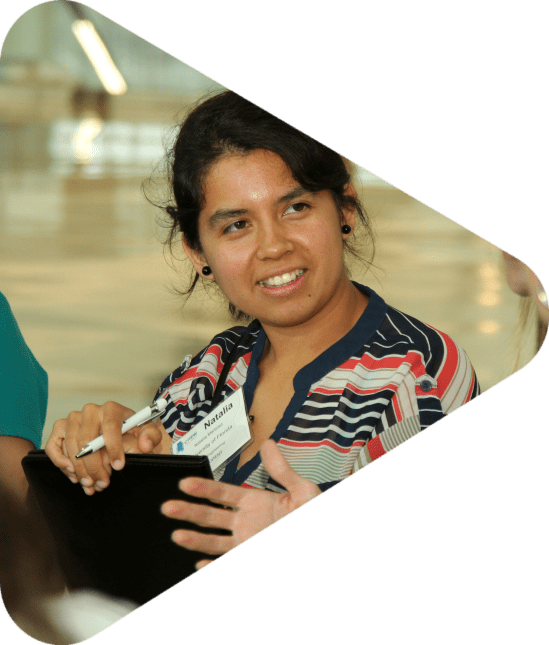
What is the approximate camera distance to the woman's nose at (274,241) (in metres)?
1.62

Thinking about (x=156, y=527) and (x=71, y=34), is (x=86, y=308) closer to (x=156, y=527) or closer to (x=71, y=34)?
(x=156, y=527)

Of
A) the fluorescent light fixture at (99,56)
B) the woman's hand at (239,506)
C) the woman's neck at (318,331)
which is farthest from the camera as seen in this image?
the fluorescent light fixture at (99,56)

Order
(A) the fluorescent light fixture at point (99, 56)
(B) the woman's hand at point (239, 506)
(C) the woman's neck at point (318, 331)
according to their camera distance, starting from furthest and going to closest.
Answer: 1. (A) the fluorescent light fixture at point (99, 56)
2. (C) the woman's neck at point (318, 331)
3. (B) the woman's hand at point (239, 506)

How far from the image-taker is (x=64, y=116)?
1815 mm

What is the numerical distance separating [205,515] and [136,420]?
26 centimetres

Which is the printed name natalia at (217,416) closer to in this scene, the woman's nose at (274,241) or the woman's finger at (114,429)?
the woman's finger at (114,429)

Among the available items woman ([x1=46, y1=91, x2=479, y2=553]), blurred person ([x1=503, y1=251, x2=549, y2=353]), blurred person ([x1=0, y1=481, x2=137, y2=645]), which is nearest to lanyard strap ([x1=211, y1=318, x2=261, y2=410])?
woman ([x1=46, y1=91, x2=479, y2=553])

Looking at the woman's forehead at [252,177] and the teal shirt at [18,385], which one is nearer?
the woman's forehead at [252,177]

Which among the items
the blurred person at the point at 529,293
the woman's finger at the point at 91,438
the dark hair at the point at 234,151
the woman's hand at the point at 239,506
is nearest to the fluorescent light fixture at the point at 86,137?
the dark hair at the point at 234,151

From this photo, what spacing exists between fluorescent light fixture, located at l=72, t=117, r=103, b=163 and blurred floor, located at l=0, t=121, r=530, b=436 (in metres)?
0.02

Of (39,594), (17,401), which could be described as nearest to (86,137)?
(17,401)

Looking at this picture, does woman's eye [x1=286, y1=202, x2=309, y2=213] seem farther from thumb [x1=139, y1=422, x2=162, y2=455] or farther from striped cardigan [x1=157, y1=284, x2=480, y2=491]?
thumb [x1=139, y1=422, x2=162, y2=455]

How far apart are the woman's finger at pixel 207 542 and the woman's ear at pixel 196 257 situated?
0.57m

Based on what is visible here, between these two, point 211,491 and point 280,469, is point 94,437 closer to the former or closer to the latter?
point 211,491
